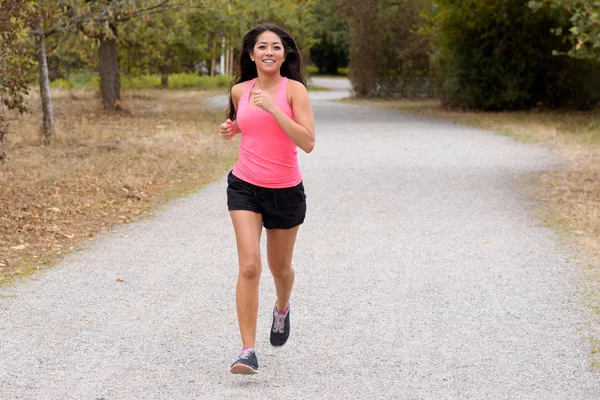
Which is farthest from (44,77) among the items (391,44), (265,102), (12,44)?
(391,44)

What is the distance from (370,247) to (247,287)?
3572mm

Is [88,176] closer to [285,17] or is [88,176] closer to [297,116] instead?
[297,116]

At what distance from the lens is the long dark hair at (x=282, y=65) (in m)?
4.74

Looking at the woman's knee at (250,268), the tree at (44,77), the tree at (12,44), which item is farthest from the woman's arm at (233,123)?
the tree at (44,77)

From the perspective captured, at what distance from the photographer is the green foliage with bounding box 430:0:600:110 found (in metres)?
26.5

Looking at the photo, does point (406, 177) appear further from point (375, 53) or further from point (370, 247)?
point (375, 53)

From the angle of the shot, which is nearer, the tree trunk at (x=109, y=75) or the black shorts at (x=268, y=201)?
the black shorts at (x=268, y=201)

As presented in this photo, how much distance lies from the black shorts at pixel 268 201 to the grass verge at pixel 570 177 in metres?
1.78

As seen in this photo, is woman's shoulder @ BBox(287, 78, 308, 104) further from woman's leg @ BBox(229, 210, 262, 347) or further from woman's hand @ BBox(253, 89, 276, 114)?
woman's leg @ BBox(229, 210, 262, 347)

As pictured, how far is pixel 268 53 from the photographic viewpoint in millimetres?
4609

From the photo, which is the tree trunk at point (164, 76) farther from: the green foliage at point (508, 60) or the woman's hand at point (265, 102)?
the woman's hand at point (265, 102)

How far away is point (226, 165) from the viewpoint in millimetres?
14359

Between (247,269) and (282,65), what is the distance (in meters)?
1.12

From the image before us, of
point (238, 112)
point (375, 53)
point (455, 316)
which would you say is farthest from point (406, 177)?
point (375, 53)
